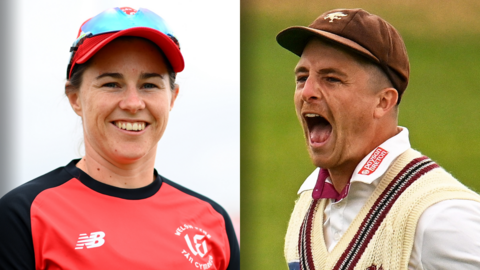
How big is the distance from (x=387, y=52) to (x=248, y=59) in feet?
2.84

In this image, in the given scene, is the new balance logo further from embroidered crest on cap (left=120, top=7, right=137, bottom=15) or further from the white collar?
the white collar

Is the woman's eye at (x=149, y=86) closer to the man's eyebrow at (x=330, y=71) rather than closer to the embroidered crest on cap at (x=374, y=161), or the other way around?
the man's eyebrow at (x=330, y=71)

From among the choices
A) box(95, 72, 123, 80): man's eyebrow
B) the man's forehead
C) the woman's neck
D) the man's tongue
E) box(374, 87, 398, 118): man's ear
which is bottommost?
the woman's neck

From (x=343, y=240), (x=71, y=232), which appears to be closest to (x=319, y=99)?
(x=343, y=240)

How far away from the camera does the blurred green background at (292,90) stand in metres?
2.42

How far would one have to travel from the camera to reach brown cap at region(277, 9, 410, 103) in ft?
5.33

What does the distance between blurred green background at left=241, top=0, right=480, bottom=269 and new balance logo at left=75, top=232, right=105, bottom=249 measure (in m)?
1.02

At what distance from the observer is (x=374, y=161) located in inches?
63.5

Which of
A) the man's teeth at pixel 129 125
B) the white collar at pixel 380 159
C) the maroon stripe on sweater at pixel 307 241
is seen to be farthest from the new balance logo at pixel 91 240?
the white collar at pixel 380 159

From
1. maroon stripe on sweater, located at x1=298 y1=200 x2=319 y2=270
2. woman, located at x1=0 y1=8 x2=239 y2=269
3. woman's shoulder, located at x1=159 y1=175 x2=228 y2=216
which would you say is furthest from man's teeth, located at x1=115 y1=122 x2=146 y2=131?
maroon stripe on sweater, located at x1=298 y1=200 x2=319 y2=270

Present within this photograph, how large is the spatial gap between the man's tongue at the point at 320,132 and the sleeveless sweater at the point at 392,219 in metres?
0.24

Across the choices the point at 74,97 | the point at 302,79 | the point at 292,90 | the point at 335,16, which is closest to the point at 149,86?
the point at 74,97

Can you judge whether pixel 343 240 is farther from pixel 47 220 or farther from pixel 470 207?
→ pixel 47 220

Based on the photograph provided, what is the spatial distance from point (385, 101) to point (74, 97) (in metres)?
0.95
